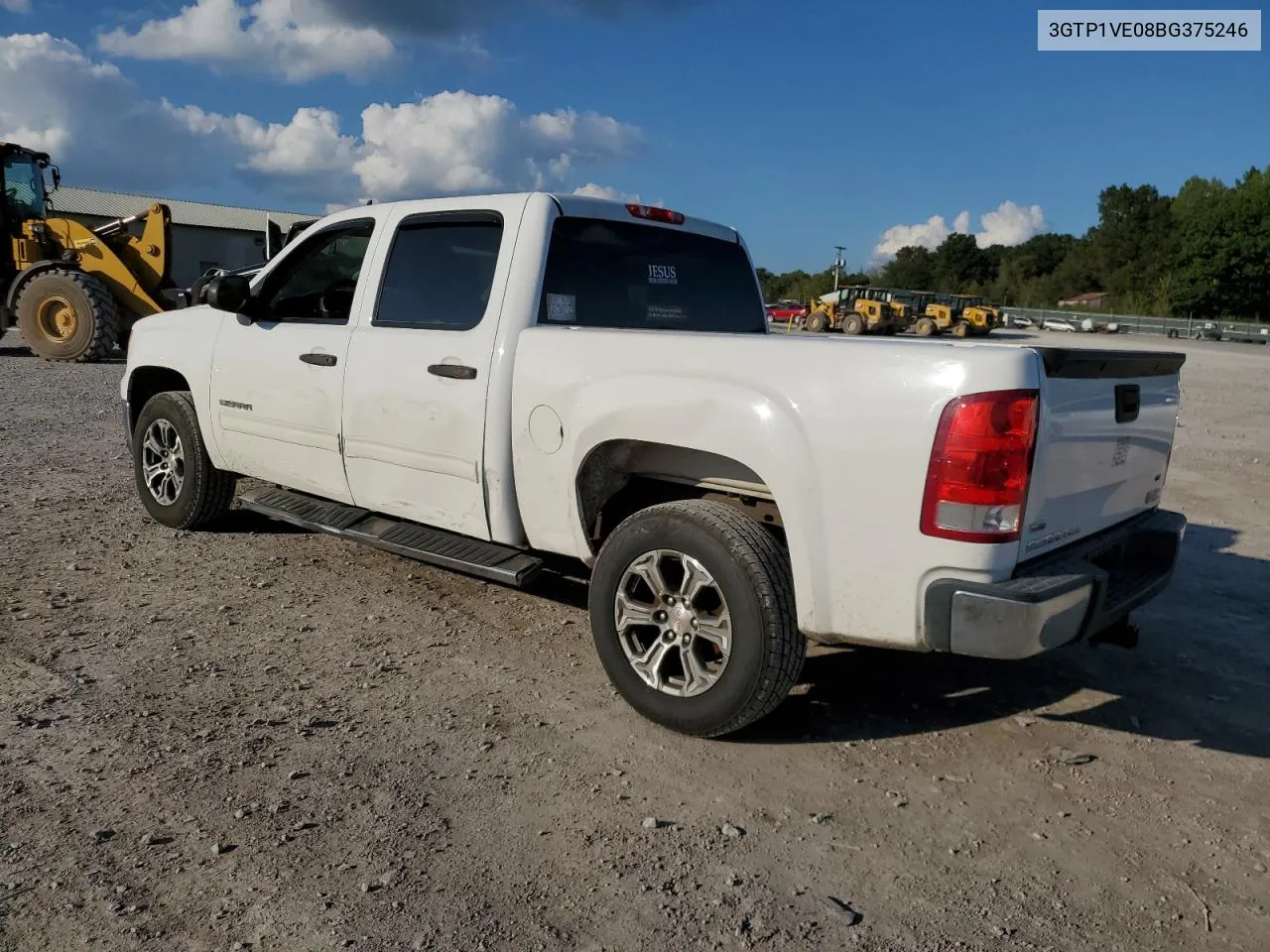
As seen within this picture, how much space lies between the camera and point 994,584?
3.05m

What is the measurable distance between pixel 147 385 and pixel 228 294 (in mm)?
1653

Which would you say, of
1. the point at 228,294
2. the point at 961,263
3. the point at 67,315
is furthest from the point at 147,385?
the point at 961,263

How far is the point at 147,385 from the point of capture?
641cm

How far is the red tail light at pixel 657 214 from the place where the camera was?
4.78 metres

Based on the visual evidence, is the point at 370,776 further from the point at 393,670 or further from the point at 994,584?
the point at 994,584

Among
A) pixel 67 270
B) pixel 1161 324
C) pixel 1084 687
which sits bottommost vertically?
pixel 1084 687

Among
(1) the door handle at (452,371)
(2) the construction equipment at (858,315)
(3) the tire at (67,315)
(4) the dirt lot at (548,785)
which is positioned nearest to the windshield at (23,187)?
(3) the tire at (67,315)

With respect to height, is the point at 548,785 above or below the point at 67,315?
below

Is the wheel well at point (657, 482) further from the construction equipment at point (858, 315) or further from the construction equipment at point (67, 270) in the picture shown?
the construction equipment at point (858, 315)

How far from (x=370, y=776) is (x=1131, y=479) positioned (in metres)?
2.99

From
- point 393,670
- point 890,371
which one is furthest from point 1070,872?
point 393,670

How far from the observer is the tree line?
75812 mm

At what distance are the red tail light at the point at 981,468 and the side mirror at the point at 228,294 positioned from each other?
12.5ft

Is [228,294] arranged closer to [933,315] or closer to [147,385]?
[147,385]
